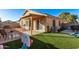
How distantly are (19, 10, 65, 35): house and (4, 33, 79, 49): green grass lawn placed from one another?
5 centimetres

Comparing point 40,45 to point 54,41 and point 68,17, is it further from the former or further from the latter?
point 68,17

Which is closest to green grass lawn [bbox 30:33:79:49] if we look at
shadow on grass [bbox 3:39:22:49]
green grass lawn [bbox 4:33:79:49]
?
green grass lawn [bbox 4:33:79:49]

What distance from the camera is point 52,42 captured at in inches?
64.7

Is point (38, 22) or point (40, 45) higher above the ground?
point (38, 22)

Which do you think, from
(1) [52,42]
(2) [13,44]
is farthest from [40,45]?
(2) [13,44]

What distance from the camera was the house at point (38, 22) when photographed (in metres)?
1.64

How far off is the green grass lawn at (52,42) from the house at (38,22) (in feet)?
0.16

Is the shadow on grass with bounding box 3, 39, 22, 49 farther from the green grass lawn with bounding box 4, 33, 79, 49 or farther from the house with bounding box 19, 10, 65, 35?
the house with bounding box 19, 10, 65, 35

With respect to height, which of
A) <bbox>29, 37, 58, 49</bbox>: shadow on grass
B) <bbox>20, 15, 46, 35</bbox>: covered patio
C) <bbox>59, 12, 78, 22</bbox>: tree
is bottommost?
<bbox>29, 37, 58, 49</bbox>: shadow on grass

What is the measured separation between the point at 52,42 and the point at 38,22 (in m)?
0.19

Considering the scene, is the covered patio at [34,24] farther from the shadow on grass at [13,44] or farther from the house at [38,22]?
the shadow on grass at [13,44]

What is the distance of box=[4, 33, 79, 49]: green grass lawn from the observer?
163 centimetres
